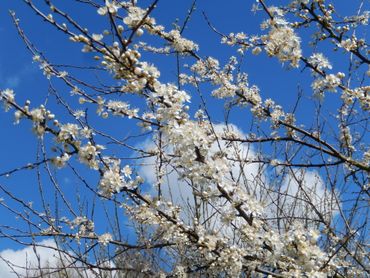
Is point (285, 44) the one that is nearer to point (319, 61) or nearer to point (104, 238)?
point (319, 61)

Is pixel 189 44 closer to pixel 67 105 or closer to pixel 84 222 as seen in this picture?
pixel 67 105

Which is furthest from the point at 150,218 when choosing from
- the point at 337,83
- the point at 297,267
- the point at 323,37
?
the point at 323,37

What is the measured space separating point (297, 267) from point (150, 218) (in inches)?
36.0

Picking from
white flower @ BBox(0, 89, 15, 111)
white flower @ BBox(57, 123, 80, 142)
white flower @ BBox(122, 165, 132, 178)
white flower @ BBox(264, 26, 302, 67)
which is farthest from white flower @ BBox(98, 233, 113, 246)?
white flower @ BBox(264, 26, 302, 67)

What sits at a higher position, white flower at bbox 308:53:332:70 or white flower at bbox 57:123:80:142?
white flower at bbox 308:53:332:70

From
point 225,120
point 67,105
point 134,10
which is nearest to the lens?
point 134,10

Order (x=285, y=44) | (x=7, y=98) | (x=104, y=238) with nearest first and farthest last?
(x=7, y=98), (x=104, y=238), (x=285, y=44)

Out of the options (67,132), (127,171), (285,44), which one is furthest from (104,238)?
(285,44)

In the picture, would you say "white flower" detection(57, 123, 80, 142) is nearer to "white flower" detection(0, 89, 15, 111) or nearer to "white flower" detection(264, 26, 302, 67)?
"white flower" detection(0, 89, 15, 111)

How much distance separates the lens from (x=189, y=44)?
3.96 m

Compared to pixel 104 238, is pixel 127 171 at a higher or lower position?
higher

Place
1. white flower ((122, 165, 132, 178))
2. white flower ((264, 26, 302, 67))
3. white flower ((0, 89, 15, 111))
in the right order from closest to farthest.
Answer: white flower ((0, 89, 15, 111)), white flower ((122, 165, 132, 178)), white flower ((264, 26, 302, 67))

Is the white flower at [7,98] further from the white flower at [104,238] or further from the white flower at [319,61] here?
the white flower at [319,61]

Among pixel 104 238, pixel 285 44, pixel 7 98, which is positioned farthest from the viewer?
pixel 285 44
